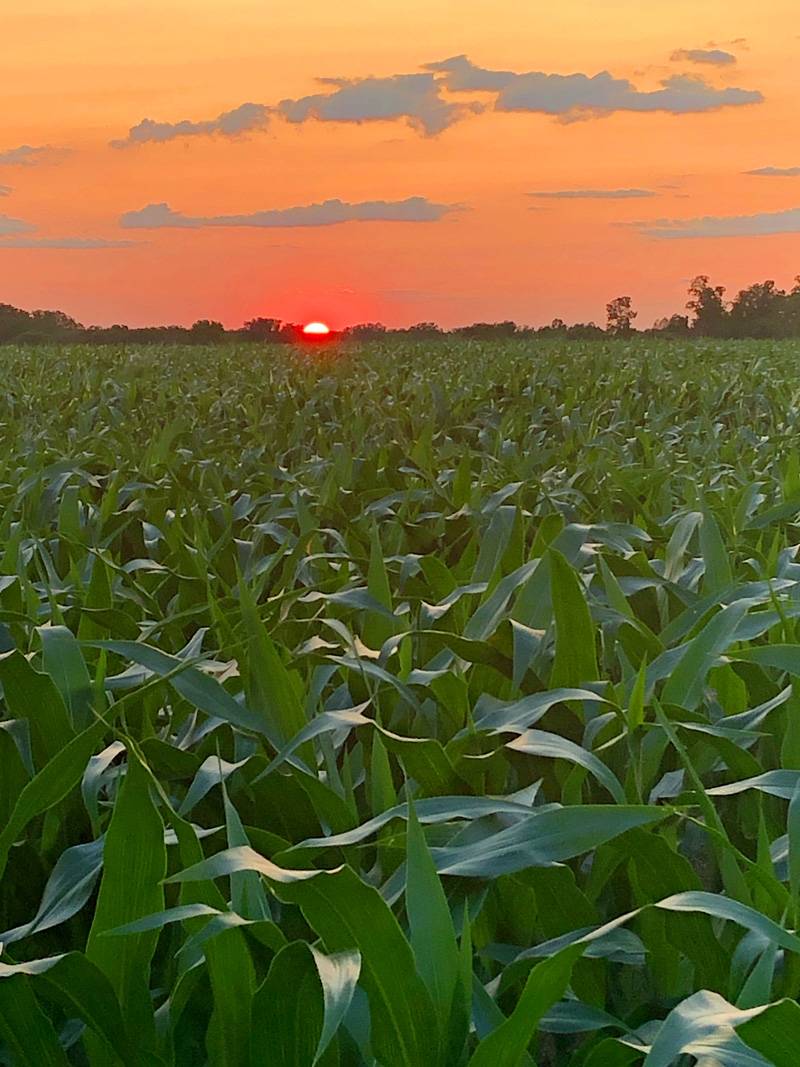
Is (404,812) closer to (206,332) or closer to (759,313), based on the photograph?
(206,332)

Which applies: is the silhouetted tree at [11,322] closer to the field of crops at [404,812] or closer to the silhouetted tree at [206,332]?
the silhouetted tree at [206,332]

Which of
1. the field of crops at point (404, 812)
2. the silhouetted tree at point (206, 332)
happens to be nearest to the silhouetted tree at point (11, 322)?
the silhouetted tree at point (206, 332)

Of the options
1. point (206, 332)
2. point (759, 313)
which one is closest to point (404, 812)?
point (206, 332)

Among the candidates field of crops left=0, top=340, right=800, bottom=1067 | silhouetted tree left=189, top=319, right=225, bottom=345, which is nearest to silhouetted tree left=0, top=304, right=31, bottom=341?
silhouetted tree left=189, top=319, right=225, bottom=345

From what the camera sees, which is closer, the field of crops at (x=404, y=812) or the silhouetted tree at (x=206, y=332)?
the field of crops at (x=404, y=812)

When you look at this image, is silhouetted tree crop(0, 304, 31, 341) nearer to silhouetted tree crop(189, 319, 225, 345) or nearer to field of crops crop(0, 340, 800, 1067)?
silhouetted tree crop(189, 319, 225, 345)

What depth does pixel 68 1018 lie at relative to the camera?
51.1 inches

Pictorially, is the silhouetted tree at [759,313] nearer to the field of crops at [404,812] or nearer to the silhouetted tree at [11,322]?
the silhouetted tree at [11,322]

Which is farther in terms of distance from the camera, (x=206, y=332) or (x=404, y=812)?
(x=206, y=332)

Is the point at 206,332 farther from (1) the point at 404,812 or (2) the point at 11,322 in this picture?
(1) the point at 404,812

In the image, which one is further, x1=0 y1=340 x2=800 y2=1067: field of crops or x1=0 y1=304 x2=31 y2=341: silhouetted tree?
x1=0 y1=304 x2=31 y2=341: silhouetted tree

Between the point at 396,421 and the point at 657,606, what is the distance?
3.64 meters

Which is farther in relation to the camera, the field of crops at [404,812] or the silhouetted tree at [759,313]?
the silhouetted tree at [759,313]

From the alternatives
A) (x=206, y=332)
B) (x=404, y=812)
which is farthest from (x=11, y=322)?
(x=404, y=812)
